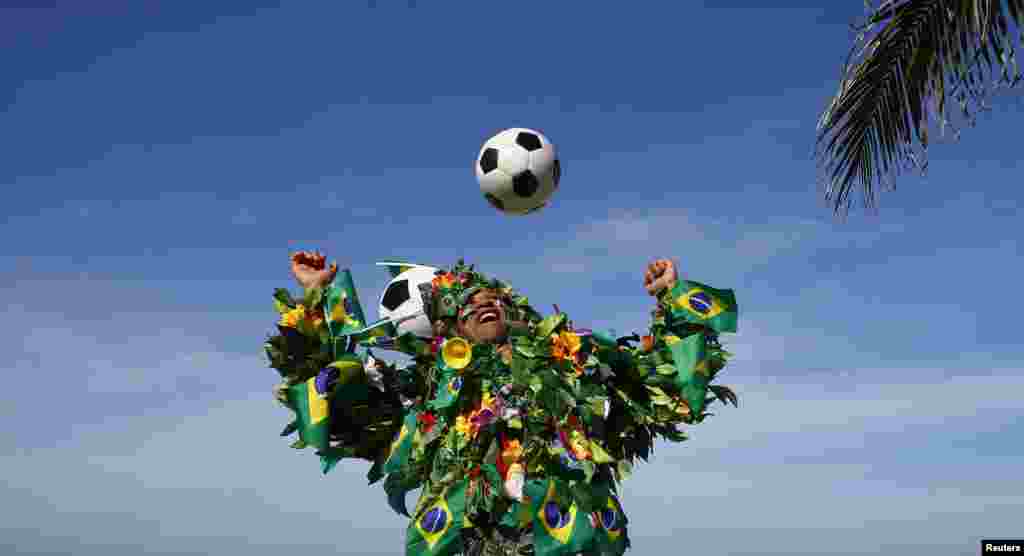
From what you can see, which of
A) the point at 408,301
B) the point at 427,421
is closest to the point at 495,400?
the point at 427,421

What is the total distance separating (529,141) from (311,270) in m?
1.80

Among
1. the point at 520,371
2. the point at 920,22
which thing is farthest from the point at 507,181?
the point at 920,22

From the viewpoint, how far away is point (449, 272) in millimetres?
8211

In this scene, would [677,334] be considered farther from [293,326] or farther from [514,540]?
[293,326]

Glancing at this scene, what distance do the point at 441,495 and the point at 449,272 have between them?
166 cm

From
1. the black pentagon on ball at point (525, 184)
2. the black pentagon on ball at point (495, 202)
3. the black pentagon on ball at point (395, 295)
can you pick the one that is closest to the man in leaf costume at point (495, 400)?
the black pentagon on ball at point (395, 295)

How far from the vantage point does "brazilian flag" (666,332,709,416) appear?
313 inches

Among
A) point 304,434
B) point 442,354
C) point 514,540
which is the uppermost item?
point 442,354

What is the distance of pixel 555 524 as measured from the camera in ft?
24.2

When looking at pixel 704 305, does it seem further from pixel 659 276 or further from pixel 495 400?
pixel 495 400

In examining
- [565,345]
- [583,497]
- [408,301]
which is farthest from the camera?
[408,301]

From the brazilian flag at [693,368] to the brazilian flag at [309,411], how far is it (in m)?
2.51

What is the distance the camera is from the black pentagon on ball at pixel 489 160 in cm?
795

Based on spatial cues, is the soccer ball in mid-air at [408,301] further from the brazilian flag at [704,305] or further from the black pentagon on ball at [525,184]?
the brazilian flag at [704,305]
